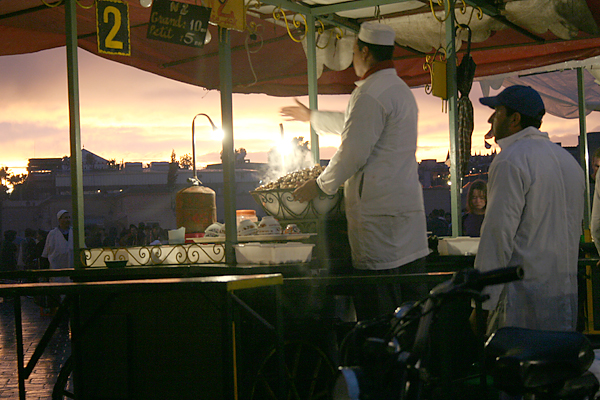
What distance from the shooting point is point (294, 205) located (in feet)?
13.6

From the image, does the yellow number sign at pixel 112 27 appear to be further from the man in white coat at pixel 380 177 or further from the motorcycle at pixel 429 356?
the motorcycle at pixel 429 356

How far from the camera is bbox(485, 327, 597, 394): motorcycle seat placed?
2.20 metres

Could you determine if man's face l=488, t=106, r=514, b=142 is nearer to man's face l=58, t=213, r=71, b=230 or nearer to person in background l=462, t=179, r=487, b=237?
person in background l=462, t=179, r=487, b=237

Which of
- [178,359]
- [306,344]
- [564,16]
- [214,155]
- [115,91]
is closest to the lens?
[178,359]

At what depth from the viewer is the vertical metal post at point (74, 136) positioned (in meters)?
4.47

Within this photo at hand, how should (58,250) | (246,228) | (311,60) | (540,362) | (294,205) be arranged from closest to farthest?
1. (540,362)
2. (294,205)
3. (246,228)
4. (311,60)
5. (58,250)

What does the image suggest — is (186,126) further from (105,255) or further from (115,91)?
(115,91)

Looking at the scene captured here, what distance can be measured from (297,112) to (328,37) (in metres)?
2.51

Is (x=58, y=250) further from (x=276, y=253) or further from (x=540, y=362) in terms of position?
(x=540, y=362)

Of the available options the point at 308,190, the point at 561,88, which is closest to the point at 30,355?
the point at 308,190

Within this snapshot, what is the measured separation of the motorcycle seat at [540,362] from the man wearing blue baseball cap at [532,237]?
2.60 ft

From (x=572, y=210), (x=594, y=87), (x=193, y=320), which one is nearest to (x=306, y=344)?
(x=193, y=320)

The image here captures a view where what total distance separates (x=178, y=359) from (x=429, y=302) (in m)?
2.05

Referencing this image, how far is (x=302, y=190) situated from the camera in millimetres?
3678
